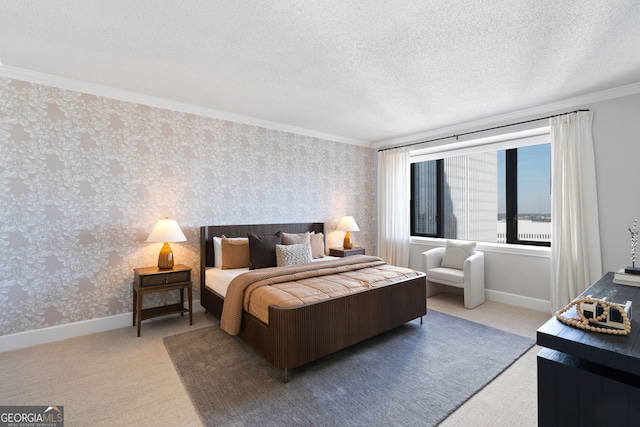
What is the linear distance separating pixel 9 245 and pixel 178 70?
2314mm

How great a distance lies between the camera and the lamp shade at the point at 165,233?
320cm

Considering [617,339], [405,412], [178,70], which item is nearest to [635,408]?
[617,339]

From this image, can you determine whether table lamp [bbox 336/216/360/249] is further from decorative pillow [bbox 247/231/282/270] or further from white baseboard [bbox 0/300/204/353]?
white baseboard [bbox 0/300/204/353]

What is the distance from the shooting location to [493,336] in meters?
3.09

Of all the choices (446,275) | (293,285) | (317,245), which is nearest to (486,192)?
(446,275)

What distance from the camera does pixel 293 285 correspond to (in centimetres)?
279

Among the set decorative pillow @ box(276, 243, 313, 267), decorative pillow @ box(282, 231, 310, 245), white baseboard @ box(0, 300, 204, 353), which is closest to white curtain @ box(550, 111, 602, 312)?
decorative pillow @ box(276, 243, 313, 267)

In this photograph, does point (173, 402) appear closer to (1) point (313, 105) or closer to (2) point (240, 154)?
(2) point (240, 154)

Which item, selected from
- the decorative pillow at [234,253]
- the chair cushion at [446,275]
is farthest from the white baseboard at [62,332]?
the chair cushion at [446,275]

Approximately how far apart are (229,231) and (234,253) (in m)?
0.48

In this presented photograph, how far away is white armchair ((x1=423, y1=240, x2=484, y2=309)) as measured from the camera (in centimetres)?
397

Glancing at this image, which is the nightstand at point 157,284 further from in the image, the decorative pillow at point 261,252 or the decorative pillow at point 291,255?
the decorative pillow at point 291,255

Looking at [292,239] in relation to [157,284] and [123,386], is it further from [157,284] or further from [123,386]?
[123,386]

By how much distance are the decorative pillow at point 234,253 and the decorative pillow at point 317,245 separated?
103 cm
